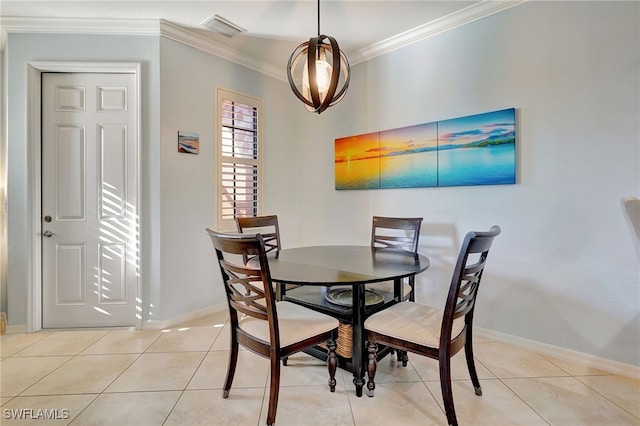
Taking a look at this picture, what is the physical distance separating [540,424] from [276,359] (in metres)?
1.39

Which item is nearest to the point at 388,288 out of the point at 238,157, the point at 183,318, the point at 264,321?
the point at 264,321

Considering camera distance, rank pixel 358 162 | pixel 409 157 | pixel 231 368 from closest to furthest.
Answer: pixel 231 368, pixel 409 157, pixel 358 162

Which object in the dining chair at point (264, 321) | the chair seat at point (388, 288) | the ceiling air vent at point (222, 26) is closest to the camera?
the dining chair at point (264, 321)

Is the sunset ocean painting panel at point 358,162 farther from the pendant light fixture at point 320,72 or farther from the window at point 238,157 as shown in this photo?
the pendant light fixture at point 320,72

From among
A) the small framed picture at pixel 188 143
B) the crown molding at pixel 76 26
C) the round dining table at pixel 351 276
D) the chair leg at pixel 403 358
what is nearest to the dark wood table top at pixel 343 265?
the round dining table at pixel 351 276

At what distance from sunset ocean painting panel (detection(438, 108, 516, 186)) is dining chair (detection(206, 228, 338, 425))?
1.71 metres

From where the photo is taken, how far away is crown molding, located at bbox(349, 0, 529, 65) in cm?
241

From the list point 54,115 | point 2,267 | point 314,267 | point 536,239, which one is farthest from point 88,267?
point 536,239

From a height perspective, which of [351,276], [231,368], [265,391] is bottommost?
[265,391]

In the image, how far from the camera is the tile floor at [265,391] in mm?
1602

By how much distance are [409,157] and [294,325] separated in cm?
198

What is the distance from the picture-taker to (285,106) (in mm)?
3869

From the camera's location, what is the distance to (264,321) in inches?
66.0

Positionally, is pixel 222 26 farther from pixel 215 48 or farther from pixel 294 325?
pixel 294 325
